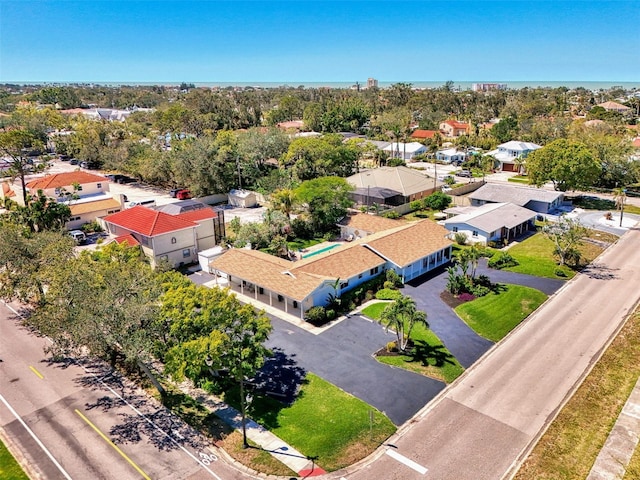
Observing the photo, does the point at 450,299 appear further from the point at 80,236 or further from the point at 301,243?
the point at 80,236

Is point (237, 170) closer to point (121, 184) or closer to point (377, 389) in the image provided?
point (121, 184)

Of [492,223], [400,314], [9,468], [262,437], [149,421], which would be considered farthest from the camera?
[492,223]

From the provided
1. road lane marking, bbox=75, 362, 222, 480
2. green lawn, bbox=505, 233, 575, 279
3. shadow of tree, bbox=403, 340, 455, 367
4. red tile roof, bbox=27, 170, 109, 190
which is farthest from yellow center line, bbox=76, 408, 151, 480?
red tile roof, bbox=27, 170, 109, 190

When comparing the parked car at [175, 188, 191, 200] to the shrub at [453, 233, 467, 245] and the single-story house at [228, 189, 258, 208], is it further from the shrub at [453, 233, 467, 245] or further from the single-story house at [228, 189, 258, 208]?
the shrub at [453, 233, 467, 245]

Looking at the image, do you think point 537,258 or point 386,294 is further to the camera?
point 537,258

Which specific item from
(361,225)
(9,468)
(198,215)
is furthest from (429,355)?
(198,215)

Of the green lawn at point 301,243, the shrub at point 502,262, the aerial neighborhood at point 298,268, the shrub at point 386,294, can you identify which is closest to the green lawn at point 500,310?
the aerial neighborhood at point 298,268
